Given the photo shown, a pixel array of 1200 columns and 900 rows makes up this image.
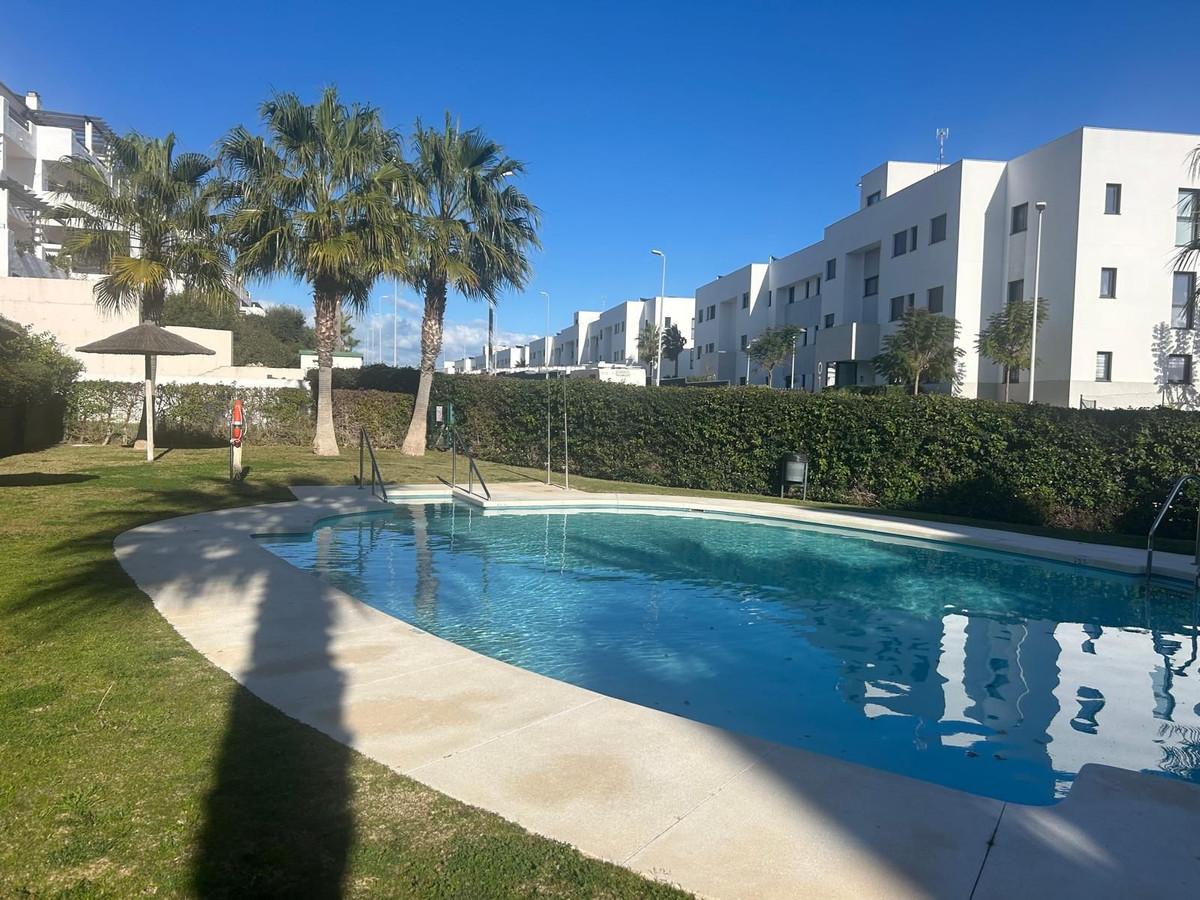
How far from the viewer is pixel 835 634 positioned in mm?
8125

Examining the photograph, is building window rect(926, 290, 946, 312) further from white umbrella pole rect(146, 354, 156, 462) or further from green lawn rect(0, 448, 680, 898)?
green lawn rect(0, 448, 680, 898)

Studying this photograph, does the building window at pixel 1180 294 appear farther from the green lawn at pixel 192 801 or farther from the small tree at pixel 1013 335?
the green lawn at pixel 192 801

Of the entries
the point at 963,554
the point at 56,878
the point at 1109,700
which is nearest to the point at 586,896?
the point at 56,878

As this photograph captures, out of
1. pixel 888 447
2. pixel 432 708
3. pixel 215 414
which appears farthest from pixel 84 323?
pixel 432 708

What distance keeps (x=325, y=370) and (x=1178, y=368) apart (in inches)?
1173

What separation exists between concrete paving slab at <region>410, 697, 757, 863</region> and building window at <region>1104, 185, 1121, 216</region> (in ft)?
103

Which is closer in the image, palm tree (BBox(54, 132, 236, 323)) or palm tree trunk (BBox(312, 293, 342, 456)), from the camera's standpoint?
palm tree (BBox(54, 132, 236, 323))

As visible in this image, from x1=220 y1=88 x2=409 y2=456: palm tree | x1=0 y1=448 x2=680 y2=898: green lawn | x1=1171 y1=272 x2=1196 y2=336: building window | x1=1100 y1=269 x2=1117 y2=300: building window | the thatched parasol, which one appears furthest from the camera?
x1=1171 y1=272 x2=1196 y2=336: building window

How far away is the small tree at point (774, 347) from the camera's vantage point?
4525cm

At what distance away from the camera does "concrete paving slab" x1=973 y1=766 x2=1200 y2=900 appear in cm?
307

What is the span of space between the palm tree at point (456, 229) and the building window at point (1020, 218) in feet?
67.1

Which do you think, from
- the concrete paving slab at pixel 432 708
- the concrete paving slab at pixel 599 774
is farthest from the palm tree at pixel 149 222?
the concrete paving slab at pixel 599 774

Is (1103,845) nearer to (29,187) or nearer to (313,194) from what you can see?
(313,194)

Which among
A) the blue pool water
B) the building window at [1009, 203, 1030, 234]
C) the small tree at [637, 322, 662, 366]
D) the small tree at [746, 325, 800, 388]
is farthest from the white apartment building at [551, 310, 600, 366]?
the blue pool water
